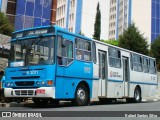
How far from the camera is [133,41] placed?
53.5 m

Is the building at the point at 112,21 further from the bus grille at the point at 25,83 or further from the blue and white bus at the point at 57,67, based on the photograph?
the bus grille at the point at 25,83

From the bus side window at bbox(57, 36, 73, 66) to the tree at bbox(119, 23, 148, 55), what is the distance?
3923cm

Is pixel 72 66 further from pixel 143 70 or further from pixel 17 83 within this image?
pixel 143 70

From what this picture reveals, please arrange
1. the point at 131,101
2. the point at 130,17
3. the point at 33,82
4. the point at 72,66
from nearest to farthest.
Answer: the point at 33,82 < the point at 72,66 < the point at 131,101 < the point at 130,17

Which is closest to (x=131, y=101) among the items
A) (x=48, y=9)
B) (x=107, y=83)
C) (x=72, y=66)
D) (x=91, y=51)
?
(x=107, y=83)

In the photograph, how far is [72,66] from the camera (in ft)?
49.4

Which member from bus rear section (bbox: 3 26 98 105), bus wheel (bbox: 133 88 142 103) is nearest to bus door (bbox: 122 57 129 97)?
bus wheel (bbox: 133 88 142 103)

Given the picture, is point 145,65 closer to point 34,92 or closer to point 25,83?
point 25,83


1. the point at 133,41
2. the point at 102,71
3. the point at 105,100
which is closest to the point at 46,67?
the point at 102,71

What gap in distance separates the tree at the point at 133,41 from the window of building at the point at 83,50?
3771cm

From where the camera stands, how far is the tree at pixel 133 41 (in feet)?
175

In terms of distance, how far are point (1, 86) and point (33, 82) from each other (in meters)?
2.42

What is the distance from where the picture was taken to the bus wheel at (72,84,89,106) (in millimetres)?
15336

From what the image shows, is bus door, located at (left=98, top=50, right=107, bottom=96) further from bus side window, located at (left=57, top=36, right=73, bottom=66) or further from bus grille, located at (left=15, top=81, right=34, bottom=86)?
bus grille, located at (left=15, top=81, right=34, bottom=86)
